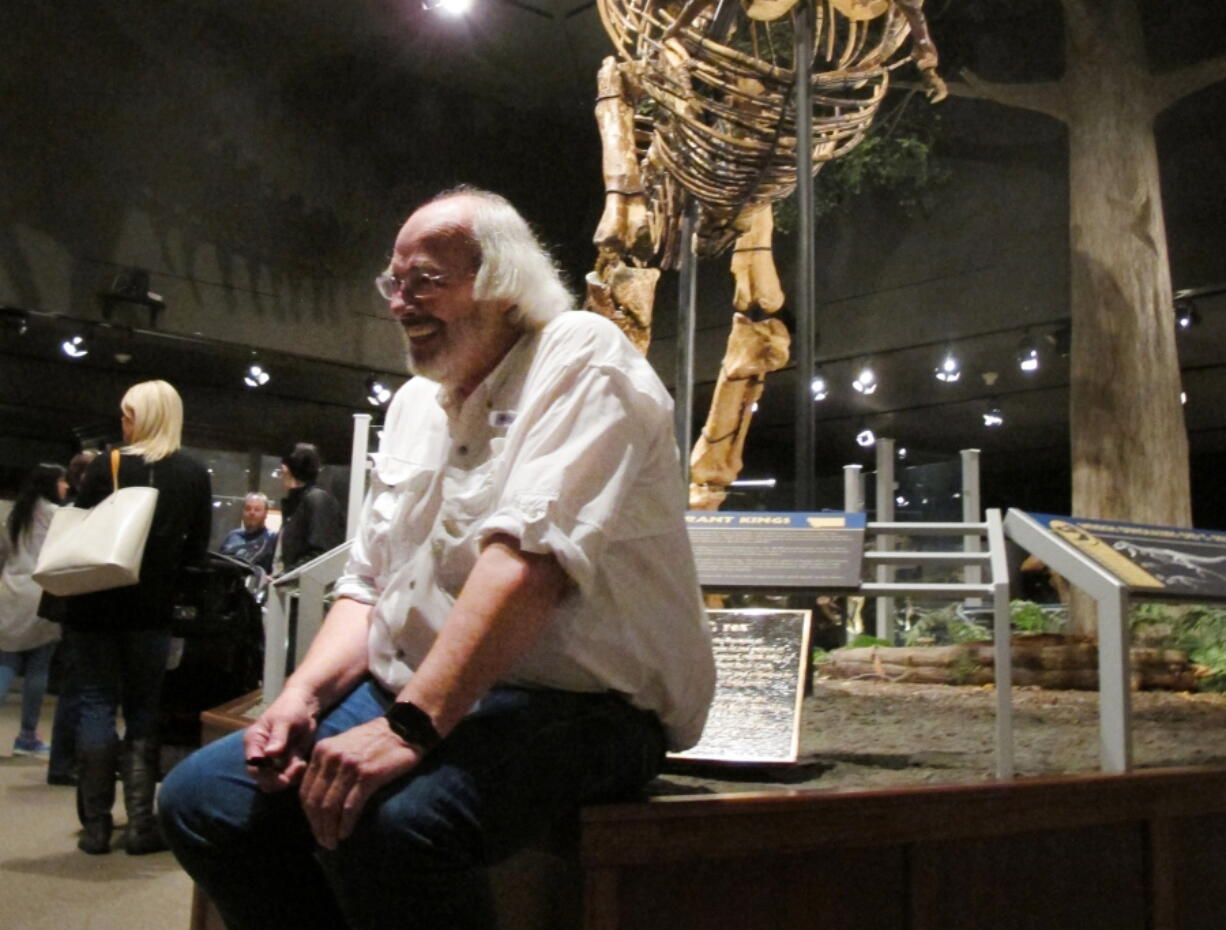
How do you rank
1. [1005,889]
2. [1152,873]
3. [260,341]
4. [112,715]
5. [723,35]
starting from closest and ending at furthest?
[1005,889] → [1152,873] → [112,715] → [723,35] → [260,341]

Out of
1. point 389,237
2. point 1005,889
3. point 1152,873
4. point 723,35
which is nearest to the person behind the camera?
point 1005,889

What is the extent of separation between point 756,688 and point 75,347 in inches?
375

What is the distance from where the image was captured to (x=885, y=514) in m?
7.61

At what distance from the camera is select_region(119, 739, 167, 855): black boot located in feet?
12.9

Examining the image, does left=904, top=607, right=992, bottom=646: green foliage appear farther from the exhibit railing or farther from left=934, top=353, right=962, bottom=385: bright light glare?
the exhibit railing

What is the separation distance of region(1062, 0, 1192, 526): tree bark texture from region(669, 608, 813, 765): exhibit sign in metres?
4.36

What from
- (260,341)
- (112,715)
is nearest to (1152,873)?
(112,715)

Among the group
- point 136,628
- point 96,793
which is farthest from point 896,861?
point 96,793

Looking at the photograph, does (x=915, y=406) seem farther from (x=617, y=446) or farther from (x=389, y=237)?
(x=617, y=446)

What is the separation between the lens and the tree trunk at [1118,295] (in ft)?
22.1

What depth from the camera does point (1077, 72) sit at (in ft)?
24.6

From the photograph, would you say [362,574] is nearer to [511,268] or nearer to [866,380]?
[511,268]

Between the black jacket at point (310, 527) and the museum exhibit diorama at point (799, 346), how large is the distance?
0.98 feet

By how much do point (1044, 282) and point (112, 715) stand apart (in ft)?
27.8
